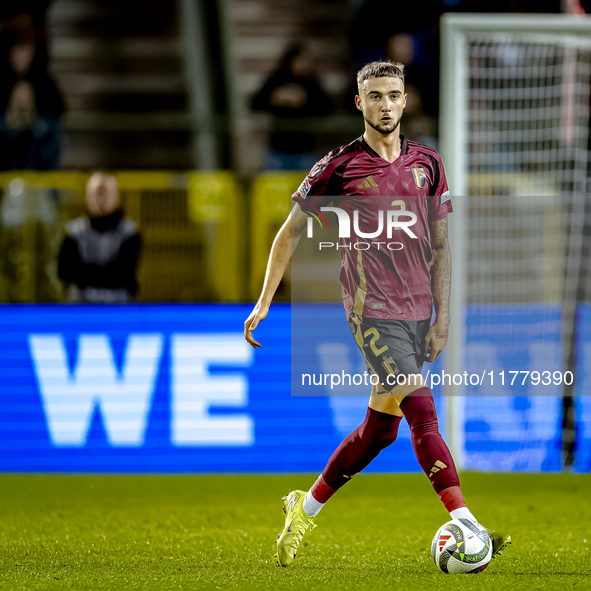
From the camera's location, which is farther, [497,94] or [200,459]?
[497,94]

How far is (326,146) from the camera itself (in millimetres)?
6828

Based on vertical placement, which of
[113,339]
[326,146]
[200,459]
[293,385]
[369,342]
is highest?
[326,146]

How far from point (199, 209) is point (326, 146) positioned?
1.32 m

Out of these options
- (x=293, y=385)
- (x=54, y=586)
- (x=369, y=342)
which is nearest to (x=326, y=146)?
(x=293, y=385)

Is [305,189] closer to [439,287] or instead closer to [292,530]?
[439,287]

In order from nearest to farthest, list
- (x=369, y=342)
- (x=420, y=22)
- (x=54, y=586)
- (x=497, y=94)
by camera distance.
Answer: (x=54, y=586)
(x=369, y=342)
(x=497, y=94)
(x=420, y=22)

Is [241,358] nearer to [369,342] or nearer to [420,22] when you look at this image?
[369,342]

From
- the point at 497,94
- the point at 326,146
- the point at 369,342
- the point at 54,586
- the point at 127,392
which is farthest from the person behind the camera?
the point at 326,146

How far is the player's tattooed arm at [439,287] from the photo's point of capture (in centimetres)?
329

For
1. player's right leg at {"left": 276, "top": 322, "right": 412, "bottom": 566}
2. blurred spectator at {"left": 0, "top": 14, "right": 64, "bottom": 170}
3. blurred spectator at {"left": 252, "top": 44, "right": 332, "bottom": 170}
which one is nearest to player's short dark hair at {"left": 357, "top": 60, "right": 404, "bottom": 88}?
player's right leg at {"left": 276, "top": 322, "right": 412, "bottom": 566}

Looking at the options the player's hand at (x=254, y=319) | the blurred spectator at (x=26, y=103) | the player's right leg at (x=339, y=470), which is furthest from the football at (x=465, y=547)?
the blurred spectator at (x=26, y=103)

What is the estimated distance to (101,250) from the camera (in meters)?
5.85

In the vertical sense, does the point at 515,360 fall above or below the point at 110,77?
below

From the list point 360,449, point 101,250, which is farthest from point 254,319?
point 101,250
